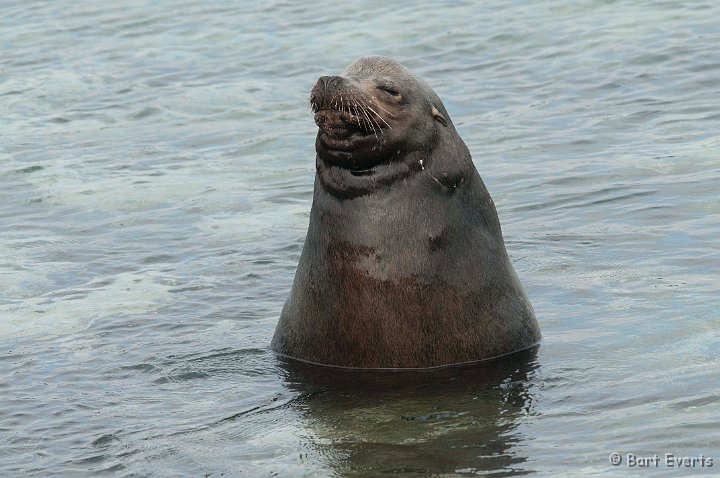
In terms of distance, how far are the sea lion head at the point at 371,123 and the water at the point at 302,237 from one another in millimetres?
1164

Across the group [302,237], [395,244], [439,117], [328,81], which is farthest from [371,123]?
[302,237]

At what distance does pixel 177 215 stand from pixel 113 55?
27.6 feet

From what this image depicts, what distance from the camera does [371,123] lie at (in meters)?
7.80

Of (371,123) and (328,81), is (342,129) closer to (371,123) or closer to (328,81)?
(371,123)

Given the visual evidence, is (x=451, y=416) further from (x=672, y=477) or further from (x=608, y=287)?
(x=608, y=287)

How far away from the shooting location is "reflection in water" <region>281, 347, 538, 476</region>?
6.54 metres

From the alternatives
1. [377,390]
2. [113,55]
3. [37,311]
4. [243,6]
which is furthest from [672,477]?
[243,6]

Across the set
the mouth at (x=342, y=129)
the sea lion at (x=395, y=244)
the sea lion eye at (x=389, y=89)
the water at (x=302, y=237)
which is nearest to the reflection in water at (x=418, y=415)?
the water at (x=302, y=237)

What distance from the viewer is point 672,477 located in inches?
241

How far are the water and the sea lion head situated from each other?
1.16 metres

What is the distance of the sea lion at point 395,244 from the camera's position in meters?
7.89

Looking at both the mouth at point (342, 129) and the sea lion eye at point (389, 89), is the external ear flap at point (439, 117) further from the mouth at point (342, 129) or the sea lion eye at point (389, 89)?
the mouth at point (342, 129)

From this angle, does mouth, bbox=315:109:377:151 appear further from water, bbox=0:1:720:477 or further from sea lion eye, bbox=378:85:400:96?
water, bbox=0:1:720:477

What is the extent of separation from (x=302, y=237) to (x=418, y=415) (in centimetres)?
442
